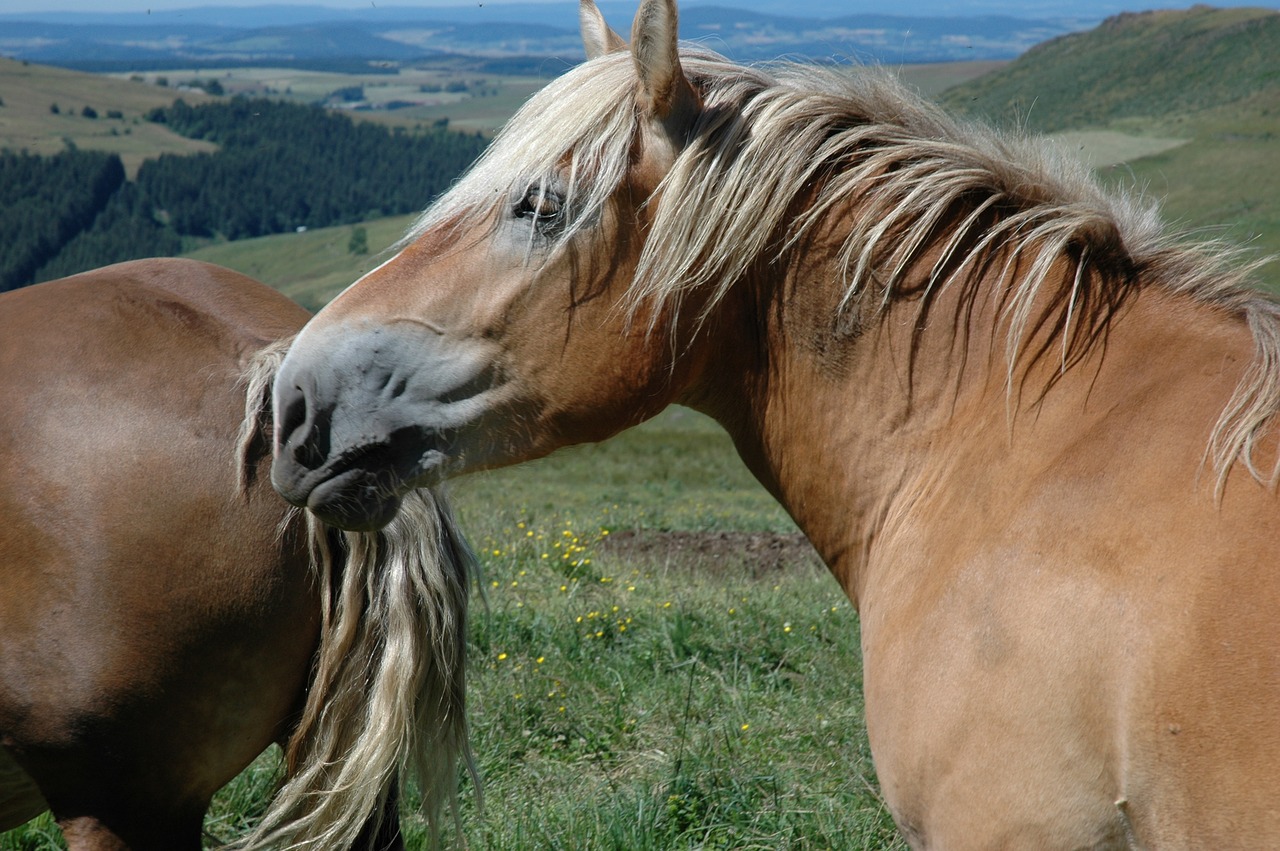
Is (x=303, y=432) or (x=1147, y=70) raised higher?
(x=1147, y=70)

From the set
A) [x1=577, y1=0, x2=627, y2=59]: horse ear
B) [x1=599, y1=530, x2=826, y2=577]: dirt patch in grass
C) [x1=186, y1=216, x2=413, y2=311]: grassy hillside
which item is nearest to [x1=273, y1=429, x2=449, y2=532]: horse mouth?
[x1=577, y1=0, x2=627, y2=59]: horse ear

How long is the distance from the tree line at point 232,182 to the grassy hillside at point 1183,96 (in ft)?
163

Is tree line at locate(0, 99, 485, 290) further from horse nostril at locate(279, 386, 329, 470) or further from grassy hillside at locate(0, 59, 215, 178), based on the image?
horse nostril at locate(279, 386, 329, 470)

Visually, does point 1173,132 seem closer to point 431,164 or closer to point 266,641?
point 431,164

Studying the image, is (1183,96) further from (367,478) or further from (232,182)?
(367,478)

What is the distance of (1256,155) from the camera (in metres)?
49.5

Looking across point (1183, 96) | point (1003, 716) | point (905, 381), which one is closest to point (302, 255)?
point (1183, 96)

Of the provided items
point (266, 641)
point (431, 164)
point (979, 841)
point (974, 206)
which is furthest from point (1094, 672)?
point (431, 164)

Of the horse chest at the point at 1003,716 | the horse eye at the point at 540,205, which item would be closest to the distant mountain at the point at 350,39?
A: the horse eye at the point at 540,205

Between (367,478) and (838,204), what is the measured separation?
1.11m

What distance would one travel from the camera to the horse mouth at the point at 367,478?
6.40ft

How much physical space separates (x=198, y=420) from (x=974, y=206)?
69.4 inches

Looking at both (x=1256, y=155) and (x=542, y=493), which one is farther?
(x=1256, y=155)

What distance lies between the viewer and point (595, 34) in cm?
226
